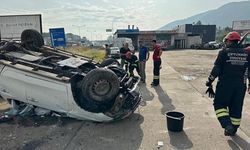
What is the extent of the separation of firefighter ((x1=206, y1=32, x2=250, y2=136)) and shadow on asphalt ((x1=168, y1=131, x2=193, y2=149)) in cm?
70

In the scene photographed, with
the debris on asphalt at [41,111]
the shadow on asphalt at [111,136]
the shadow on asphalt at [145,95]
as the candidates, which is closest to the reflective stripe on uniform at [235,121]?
the shadow on asphalt at [111,136]

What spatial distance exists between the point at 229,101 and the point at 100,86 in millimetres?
2423

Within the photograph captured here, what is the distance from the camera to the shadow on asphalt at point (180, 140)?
463 cm

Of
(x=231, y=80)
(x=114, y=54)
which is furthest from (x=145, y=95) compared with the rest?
(x=114, y=54)

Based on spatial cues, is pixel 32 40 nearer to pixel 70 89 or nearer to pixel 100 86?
pixel 70 89

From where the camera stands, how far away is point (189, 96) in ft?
27.5

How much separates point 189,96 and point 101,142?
14.1 ft

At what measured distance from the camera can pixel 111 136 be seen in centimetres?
507

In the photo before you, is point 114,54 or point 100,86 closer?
point 100,86

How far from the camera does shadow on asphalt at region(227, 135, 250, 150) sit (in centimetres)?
458

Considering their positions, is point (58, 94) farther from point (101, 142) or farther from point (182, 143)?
point (182, 143)

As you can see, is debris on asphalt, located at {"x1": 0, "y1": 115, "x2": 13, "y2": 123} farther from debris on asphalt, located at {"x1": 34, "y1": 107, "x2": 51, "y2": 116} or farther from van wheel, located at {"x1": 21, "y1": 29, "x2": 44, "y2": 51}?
van wheel, located at {"x1": 21, "y1": 29, "x2": 44, "y2": 51}

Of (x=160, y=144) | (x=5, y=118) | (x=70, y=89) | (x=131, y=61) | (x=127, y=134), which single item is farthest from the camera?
(x=131, y=61)

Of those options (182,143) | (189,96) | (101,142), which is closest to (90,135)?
(101,142)
